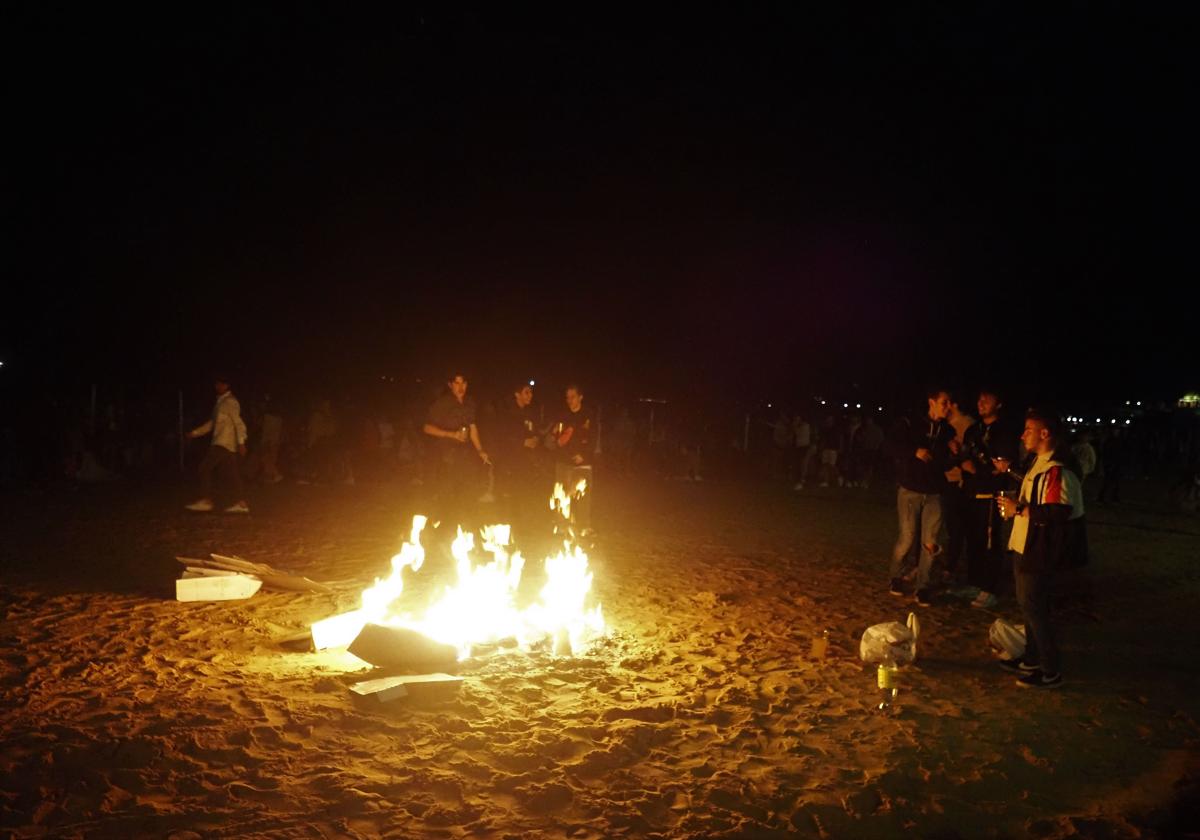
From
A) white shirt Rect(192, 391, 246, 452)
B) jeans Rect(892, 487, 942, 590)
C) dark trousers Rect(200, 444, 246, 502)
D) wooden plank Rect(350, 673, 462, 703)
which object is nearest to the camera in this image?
wooden plank Rect(350, 673, 462, 703)

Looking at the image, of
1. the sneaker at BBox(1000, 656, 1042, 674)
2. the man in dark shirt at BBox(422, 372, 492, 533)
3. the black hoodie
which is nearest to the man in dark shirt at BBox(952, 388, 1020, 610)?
the black hoodie

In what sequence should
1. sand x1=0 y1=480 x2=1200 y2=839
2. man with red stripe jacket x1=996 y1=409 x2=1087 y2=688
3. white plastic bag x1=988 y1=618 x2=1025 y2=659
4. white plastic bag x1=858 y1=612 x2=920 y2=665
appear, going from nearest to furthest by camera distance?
sand x1=0 y1=480 x2=1200 y2=839
man with red stripe jacket x1=996 y1=409 x2=1087 y2=688
white plastic bag x1=858 y1=612 x2=920 y2=665
white plastic bag x1=988 y1=618 x2=1025 y2=659

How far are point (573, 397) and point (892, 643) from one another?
540cm

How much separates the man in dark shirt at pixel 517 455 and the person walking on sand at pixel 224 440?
376cm

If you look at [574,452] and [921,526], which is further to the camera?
[574,452]

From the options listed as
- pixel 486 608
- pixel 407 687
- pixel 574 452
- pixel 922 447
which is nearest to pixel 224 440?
pixel 574 452

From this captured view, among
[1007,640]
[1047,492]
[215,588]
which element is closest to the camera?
[1047,492]

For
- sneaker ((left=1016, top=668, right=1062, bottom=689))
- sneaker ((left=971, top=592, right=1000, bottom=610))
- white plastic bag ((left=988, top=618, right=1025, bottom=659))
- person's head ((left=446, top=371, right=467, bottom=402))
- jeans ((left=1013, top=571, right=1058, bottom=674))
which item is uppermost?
person's head ((left=446, top=371, right=467, bottom=402))

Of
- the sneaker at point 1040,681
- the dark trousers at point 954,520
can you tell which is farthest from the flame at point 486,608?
the dark trousers at point 954,520

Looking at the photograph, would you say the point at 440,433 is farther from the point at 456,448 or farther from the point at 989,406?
the point at 989,406

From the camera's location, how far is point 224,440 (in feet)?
39.3

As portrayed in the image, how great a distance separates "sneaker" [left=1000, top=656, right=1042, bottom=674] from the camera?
610 centimetres

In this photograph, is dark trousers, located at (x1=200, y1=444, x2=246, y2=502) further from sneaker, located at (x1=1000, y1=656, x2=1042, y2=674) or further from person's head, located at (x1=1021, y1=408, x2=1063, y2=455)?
person's head, located at (x1=1021, y1=408, x2=1063, y2=455)

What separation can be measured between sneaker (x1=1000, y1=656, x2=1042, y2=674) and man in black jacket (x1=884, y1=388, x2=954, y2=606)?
1.99 m
